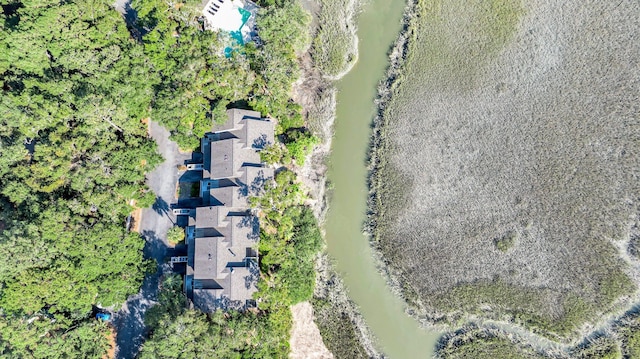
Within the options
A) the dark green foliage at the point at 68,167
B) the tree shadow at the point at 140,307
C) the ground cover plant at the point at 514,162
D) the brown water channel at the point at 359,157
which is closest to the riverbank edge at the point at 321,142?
the brown water channel at the point at 359,157

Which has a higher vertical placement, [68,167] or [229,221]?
[68,167]

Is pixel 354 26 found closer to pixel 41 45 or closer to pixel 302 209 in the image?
pixel 302 209

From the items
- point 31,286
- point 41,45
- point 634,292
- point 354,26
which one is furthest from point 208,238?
point 634,292

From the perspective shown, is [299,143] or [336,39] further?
[336,39]

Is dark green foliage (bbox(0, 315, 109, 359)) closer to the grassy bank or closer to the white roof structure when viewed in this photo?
the grassy bank

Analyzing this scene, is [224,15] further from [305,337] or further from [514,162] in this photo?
[305,337]

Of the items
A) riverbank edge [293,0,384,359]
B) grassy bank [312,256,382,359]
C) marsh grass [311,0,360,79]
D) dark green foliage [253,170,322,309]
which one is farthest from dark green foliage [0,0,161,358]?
grassy bank [312,256,382,359]

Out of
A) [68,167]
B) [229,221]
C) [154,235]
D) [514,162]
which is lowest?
[229,221]

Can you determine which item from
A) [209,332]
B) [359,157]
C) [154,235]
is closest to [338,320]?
[209,332]
